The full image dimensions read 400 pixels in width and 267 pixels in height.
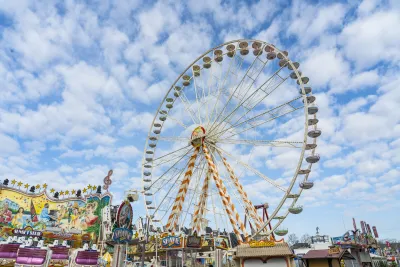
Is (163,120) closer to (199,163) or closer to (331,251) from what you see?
(199,163)

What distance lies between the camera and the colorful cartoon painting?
38.9 metres

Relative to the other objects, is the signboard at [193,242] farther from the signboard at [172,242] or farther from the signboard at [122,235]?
the signboard at [122,235]

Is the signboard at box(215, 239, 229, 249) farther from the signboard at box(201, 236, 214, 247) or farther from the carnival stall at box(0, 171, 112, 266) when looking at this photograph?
the carnival stall at box(0, 171, 112, 266)

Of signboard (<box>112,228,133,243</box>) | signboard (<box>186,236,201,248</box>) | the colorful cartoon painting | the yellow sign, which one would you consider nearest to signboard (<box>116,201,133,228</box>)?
signboard (<box>112,228,133,243</box>)

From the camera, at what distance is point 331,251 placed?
1839cm

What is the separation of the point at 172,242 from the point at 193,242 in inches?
62.6

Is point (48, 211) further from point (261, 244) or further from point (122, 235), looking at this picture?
point (261, 244)

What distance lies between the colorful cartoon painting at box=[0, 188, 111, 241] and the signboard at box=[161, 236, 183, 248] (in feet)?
70.6

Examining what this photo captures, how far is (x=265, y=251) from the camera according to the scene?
1755 cm

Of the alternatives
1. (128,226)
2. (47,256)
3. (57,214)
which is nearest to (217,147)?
(128,226)

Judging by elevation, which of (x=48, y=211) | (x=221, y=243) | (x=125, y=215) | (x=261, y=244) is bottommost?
(x=261, y=244)

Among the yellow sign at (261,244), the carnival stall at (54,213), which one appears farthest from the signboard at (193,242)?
the carnival stall at (54,213)

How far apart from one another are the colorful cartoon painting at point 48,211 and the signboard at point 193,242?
22992 millimetres

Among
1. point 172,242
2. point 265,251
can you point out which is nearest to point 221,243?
point 172,242
